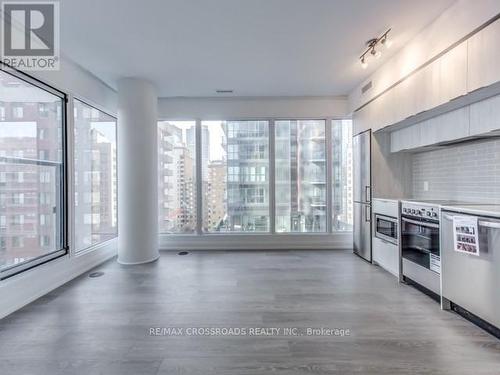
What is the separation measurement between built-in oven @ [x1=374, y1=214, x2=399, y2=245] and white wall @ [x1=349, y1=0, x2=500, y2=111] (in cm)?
178

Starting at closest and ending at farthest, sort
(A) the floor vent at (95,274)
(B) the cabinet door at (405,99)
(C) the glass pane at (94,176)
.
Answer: (B) the cabinet door at (405,99)
(A) the floor vent at (95,274)
(C) the glass pane at (94,176)

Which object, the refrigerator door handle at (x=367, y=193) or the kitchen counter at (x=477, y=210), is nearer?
the kitchen counter at (x=477, y=210)

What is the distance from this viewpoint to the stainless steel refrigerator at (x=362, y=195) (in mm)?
4250

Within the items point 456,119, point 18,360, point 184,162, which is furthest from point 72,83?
point 456,119

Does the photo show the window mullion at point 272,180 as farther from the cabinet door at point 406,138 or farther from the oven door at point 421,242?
the oven door at point 421,242

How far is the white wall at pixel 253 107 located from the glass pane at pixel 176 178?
266 millimetres

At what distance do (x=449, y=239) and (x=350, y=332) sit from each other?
1290 millimetres

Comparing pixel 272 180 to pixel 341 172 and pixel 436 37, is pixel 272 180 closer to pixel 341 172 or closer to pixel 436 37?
pixel 341 172

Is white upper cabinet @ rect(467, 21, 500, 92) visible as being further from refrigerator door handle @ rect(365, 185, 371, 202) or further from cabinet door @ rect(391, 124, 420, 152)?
refrigerator door handle @ rect(365, 185, 371, 202)

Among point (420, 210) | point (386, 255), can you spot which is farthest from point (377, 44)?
point (386, 255)

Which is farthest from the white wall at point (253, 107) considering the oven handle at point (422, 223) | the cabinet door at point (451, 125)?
the oven handle at point (422, 223)

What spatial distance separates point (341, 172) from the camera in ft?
17.7

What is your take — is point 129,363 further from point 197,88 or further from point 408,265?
point 197,88

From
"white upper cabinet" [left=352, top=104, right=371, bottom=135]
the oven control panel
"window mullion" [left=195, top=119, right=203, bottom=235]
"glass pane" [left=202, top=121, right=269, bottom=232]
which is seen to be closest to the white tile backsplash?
the oven control panel
